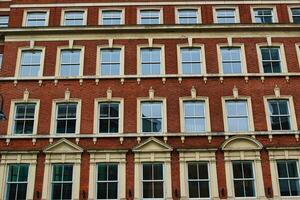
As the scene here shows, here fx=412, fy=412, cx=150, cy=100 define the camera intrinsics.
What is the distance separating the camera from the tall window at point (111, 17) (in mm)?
27625

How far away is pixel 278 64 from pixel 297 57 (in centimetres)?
128

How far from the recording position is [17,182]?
74.3 ft

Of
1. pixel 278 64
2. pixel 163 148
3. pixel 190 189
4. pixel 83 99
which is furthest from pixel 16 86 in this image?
pixel 278 64

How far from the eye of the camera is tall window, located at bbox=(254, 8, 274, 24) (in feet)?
90.5

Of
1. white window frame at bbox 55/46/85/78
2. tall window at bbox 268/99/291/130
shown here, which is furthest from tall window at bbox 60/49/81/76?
tall window at bbox 268/99/291/130

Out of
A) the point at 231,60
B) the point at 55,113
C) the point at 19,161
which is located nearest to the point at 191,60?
the point at 231,60

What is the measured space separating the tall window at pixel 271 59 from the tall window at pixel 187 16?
4950 mm

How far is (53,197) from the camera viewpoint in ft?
73.7

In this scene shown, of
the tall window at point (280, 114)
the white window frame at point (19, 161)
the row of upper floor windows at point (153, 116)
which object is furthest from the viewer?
the tall window at point (280, 114)

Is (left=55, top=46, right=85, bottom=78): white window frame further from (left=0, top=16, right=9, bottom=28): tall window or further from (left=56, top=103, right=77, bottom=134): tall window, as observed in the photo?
(left=0, top=16, right=9, bottom=28): tall window

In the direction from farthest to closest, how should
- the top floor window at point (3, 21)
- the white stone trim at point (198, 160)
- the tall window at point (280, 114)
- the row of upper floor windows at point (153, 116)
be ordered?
1. the top floor window at point (3, 21)
2. the tall window at point (280, 114)
3. the row of upper floor windows at point (153, 116)
4. the white stone trim at point (198, 160)

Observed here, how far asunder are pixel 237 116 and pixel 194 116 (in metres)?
2.53

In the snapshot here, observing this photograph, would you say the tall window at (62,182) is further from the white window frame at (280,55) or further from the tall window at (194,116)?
the white window frame at (280,55)

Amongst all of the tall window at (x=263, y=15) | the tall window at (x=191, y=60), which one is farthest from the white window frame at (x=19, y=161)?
the tall window at (x=263, y=15)
